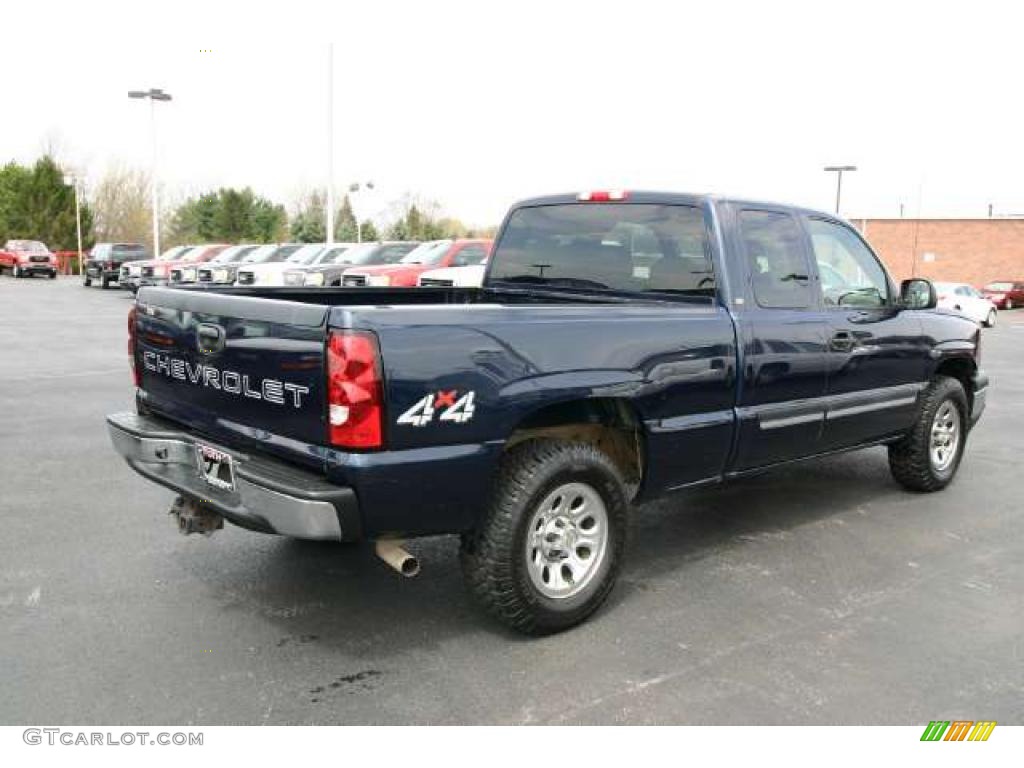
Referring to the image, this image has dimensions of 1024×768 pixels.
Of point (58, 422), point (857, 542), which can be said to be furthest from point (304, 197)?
point (857, 542)

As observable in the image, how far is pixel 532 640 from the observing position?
12.4ft

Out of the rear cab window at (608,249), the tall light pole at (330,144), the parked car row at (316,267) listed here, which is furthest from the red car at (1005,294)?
the rear cab window at (608,249)

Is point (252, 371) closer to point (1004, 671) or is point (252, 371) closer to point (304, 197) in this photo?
point (1004, 671)

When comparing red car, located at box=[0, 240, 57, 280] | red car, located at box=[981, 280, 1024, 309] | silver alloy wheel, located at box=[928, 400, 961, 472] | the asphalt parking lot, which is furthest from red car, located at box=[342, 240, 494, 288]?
red car, located at box=[0, 240, 57, 280]

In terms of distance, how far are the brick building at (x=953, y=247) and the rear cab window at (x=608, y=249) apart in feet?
141

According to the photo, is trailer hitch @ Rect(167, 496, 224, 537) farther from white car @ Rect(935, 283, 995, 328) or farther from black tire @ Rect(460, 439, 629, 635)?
white car @ Rect(935, 283, 995, 328)

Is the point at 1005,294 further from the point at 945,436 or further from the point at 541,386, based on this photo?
the point at 541,386

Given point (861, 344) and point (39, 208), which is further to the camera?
point (39, 208)

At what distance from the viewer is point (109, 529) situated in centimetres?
509

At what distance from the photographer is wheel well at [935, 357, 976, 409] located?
6.25 meters

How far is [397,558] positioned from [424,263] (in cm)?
1426

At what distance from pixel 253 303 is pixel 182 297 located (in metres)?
0.63

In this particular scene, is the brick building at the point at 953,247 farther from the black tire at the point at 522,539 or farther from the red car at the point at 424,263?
the black tire at the point at 522,539

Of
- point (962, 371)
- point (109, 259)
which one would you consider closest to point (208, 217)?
point (109, 259)
